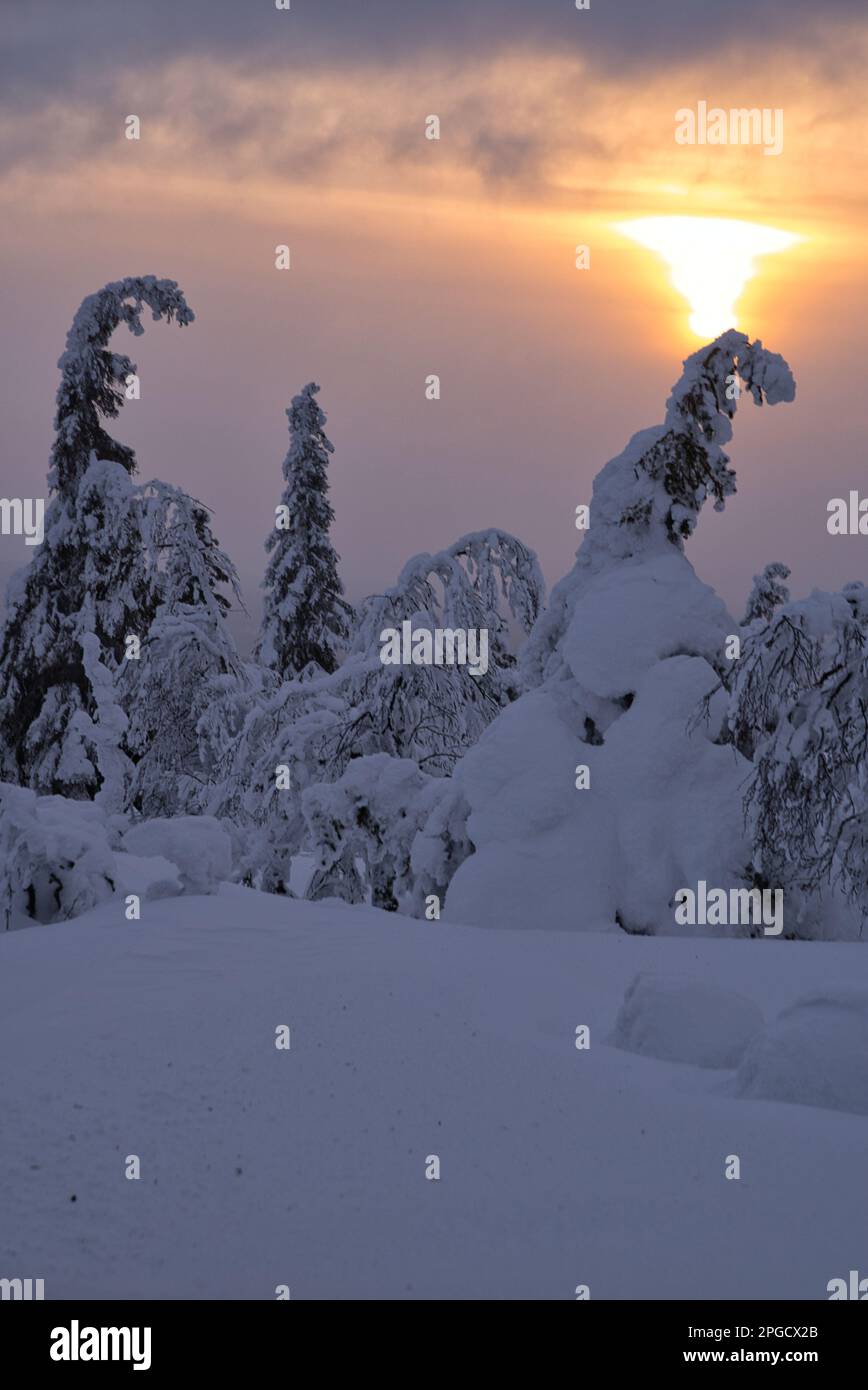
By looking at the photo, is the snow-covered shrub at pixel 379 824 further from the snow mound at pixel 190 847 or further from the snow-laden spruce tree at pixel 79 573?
the snow-laden spruce tree at pixel 79 573

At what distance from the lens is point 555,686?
37.7 feet

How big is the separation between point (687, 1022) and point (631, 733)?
15.0 ft

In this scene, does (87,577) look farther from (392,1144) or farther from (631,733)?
(392,1144)

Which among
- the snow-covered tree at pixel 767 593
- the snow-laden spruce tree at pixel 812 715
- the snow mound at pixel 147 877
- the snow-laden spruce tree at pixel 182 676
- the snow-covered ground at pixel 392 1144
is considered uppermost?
the snow-covered tree at pixel 767 593

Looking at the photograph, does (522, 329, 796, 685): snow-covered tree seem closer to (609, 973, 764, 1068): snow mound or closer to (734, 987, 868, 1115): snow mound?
(609, 973, 764, 1068): snow mound

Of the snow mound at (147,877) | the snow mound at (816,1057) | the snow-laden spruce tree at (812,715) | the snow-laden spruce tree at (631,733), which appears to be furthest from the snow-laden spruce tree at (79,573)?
the snow mound at (816,1057)

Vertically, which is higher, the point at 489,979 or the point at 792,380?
the point at 792,380

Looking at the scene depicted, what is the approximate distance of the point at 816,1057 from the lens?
5.50 m

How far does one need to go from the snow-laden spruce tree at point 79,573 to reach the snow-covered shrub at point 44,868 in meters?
9.45

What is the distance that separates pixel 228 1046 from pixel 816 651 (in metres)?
4.83

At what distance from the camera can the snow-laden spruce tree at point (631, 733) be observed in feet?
33.6


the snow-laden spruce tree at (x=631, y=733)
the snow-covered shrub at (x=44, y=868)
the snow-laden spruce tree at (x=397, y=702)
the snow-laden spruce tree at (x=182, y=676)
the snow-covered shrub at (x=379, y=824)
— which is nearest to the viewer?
the snow-laden spruce tree at (x=631, y=733)

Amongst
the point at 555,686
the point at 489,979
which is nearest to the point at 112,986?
the point at 489,979
